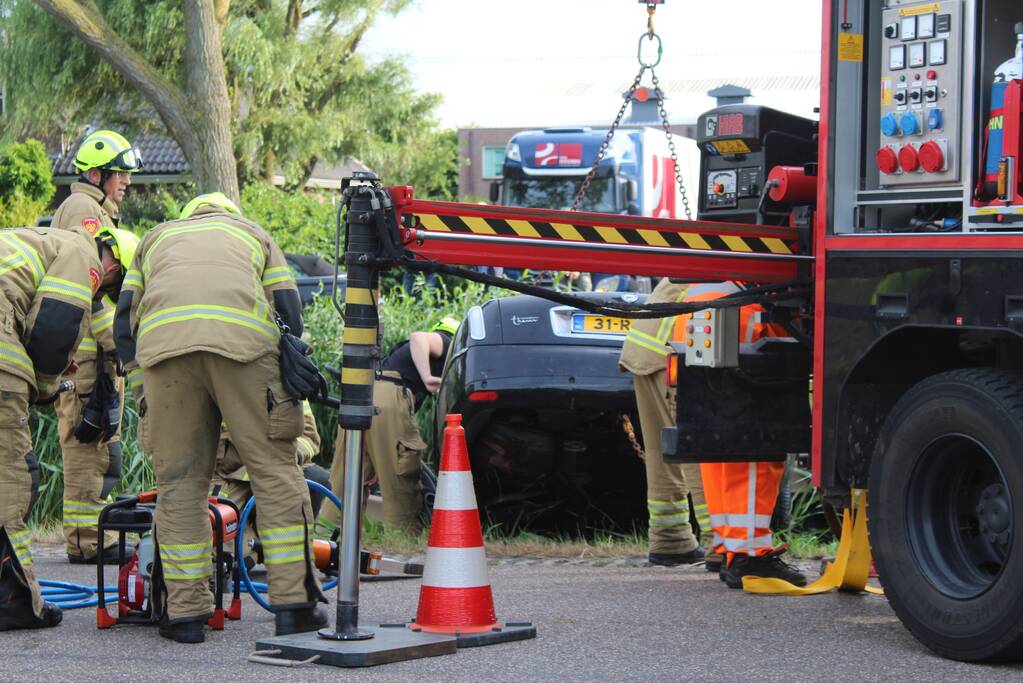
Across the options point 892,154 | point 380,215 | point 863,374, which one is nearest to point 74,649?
point 380,215

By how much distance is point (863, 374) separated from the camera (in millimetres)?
5605

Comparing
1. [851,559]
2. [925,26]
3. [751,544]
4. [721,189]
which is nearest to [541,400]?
[751,544]

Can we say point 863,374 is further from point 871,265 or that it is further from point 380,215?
point 380,215

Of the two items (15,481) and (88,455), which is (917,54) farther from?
(88,455)

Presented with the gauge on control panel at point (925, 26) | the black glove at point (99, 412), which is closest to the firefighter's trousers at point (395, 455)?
the black glove at point (99, 412)

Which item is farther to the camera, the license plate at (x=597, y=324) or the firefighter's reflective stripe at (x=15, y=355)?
the license plate at (x=597, y=324)

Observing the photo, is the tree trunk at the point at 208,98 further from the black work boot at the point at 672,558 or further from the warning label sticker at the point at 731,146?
the warning label sticker at the point at 731,146

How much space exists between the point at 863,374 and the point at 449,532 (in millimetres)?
1632

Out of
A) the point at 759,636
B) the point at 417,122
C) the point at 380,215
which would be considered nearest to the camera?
the point at 380,215

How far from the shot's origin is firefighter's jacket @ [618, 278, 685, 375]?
7445 millimetres

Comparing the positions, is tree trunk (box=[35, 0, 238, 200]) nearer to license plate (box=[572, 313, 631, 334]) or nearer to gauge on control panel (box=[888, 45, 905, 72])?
license plate (box=[572, 313, 631, 334])

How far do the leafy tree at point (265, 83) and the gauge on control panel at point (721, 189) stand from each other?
16907 millimetres

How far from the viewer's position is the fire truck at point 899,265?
16.5 ft

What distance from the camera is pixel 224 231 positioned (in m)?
5.82
